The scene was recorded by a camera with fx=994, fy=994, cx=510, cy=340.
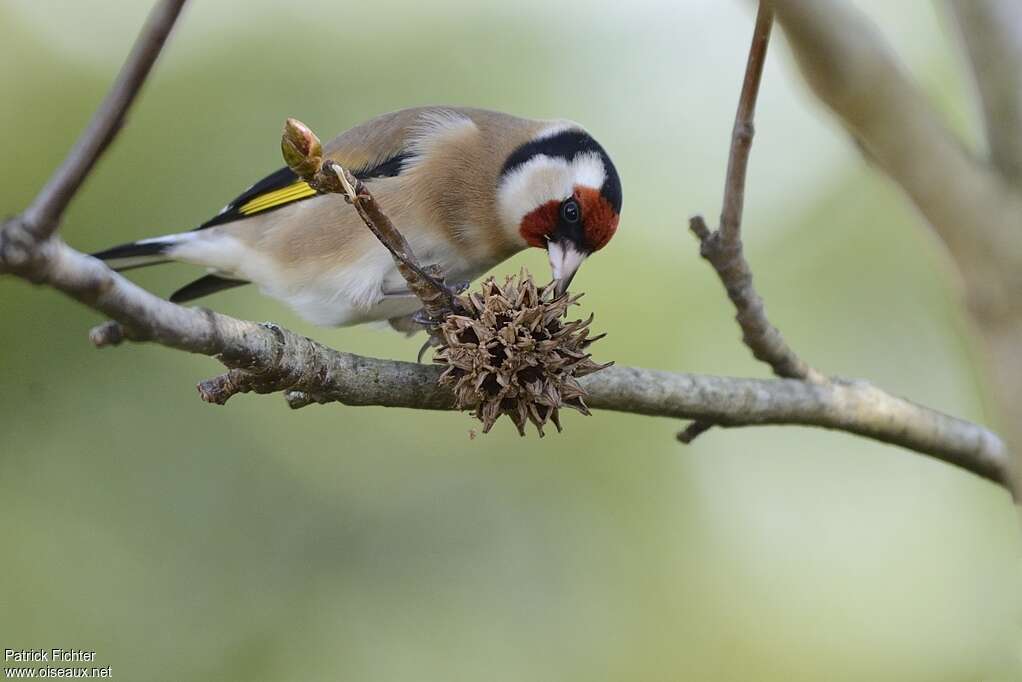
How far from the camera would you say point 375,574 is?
6215 millimetres

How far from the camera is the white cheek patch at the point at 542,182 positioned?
3.59 metres

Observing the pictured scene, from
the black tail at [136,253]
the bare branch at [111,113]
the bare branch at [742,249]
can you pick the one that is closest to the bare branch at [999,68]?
the bare branch at [742,249]

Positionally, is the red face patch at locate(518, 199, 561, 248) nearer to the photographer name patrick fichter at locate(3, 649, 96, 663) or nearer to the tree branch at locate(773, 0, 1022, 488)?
the tree branch at locate(773, 0, 1022, 488)

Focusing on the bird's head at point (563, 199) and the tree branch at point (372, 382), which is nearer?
the tree branch at point (372, 382)

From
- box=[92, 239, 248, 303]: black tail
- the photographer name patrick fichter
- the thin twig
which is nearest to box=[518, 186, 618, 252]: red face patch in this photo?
the thin twig

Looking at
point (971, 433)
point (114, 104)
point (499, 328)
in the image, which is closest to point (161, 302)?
point (114, 104)

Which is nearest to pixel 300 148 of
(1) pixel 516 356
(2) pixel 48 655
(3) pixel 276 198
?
(1) pixel 516 356

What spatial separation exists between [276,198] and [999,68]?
2.89 metres

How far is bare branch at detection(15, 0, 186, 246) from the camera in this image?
1.17 metres

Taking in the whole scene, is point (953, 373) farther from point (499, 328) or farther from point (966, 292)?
point (966, 292)

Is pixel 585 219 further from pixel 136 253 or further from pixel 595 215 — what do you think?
pixel 136 253

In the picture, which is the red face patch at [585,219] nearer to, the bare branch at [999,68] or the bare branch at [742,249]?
the bare branch at [742,249]

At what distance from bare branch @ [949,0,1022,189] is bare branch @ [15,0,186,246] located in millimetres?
1148

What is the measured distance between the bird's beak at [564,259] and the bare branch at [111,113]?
2.30 meters
